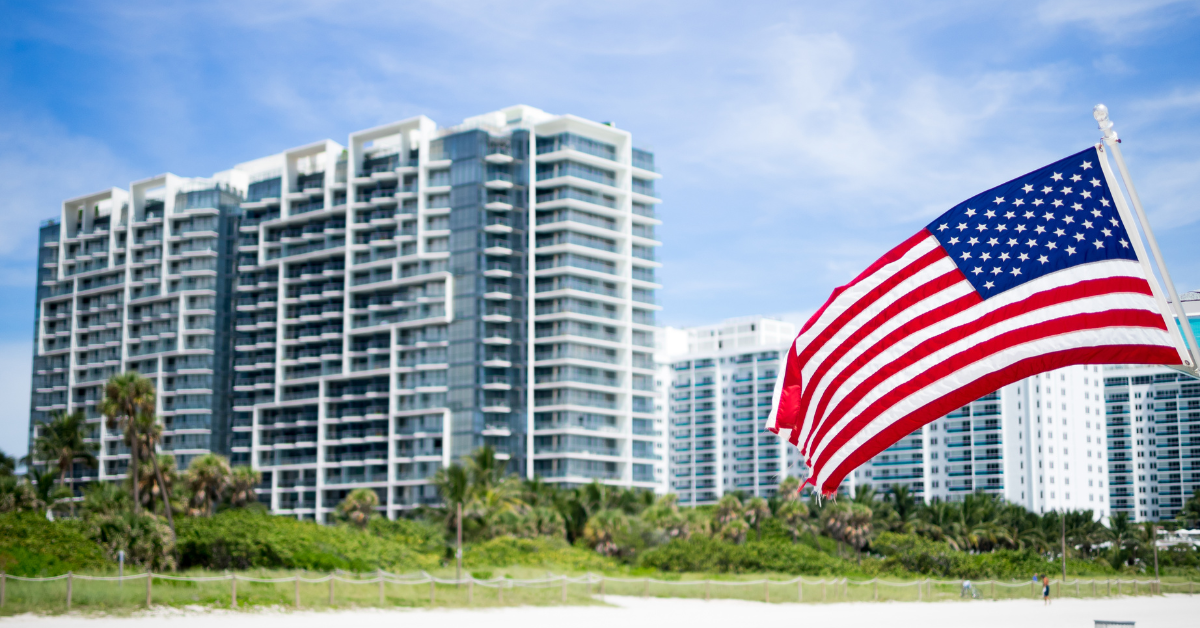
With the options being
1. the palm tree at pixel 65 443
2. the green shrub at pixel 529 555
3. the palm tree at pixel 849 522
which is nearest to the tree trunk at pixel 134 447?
the green shrub at pixel 529 555

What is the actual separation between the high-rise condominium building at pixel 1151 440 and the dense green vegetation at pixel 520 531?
47.7 m

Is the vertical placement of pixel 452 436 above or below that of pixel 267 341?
below

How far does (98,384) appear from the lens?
5517 inches

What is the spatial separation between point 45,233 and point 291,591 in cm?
12562

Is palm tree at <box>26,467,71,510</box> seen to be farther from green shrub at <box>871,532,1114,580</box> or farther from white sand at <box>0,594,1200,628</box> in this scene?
green shrub at <box>871,532,1114,580</box>

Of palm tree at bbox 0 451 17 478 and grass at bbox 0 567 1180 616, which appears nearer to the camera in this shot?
grass at bbox 0 567 1180 616

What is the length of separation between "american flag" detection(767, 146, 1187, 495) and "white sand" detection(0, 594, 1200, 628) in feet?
79.9

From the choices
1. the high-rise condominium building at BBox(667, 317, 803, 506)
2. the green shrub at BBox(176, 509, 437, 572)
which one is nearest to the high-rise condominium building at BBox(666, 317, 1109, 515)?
the high-rise condominium building at BBox(667, 317, 803, 506)

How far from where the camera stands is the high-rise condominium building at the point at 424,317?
113 m

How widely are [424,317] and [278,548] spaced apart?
194ft

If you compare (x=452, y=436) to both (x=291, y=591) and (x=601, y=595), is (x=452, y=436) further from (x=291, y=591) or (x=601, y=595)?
(x=291, y=591)

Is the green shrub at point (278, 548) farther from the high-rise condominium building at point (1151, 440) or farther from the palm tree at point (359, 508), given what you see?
the high-rise condominium building at point (1151, 440)

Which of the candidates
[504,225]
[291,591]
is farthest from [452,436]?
[291,591]

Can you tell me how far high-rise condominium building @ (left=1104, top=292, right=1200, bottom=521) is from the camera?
6220 inches
